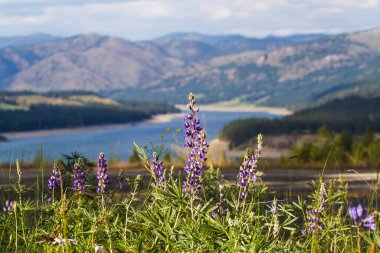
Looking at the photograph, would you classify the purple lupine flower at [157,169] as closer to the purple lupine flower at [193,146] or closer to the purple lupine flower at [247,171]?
the purple lupine flower at [193,146]

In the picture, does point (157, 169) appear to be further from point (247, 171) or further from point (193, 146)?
point (247, 171)

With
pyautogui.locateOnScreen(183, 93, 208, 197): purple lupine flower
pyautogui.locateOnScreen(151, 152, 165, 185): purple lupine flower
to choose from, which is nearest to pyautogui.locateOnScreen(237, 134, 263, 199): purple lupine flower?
pyautogui.locateOnScreen(183, 93, 208, 197): purple lupine flower

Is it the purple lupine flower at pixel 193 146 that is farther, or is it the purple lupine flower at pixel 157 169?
the purple lupine flower at pixel 157 169

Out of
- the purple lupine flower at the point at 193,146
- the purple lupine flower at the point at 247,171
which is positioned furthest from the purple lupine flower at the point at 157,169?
the purple lupine flower at the point at 247,171

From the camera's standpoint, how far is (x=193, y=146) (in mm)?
5508

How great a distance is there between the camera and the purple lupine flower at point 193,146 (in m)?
5.39

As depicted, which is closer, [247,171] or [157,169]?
[247,171]

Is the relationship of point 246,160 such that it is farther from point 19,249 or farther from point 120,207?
point 19,249

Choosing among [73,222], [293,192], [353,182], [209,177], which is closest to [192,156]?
[73,222]

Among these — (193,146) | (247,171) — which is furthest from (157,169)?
(247,171)

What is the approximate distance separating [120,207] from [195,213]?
199 centimetres

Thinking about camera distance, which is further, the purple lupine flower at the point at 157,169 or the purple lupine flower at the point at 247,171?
the purple lupine flower at the point at 157,169

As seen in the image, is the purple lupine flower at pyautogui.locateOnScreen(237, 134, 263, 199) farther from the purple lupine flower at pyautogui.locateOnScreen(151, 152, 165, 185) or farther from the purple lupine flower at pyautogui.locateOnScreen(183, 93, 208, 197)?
the purple lupine flower at pyautogui.locateOnScreen(151, 152, 165, 185)

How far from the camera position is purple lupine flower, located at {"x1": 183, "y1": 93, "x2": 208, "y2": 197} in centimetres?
539
